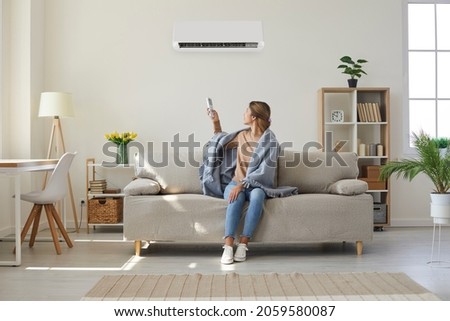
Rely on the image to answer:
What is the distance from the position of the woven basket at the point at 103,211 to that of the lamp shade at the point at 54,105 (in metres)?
0.93

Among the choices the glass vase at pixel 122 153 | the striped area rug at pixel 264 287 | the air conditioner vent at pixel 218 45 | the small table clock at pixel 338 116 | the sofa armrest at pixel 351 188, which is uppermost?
the air conditioner vent at pixel 218 45

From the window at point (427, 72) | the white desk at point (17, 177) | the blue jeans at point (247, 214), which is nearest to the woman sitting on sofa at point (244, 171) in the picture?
the blue jeans at point (247, 214)

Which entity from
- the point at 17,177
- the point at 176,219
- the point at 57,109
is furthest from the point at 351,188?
the point at 57,109

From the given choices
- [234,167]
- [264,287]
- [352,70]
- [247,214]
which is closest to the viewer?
[264,287]

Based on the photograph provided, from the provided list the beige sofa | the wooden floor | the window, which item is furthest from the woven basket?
the window

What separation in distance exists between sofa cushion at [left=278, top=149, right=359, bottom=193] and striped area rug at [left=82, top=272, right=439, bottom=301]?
1.49m

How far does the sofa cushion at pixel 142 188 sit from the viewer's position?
463 cm

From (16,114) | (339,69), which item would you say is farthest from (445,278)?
(16,114)

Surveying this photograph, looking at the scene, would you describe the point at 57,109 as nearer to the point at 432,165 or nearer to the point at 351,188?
the point at 351,188

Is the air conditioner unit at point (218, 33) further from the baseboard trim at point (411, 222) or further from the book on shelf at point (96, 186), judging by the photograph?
the baseboard trim at point (411, 222)

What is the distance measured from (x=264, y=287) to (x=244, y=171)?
1674 millimetres

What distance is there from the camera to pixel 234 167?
488cm
